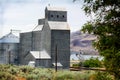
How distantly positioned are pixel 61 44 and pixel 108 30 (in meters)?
80.6

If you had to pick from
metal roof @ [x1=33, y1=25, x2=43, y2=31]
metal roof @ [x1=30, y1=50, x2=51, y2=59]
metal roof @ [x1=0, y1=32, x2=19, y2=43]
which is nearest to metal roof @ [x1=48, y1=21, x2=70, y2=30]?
metal roof @ [x1=33, y1=25, x2=43, y2=31]

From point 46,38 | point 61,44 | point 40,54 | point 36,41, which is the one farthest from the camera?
point 36,41

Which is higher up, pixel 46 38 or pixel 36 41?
pixel 46 38

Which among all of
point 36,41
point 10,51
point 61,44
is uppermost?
point 36,41

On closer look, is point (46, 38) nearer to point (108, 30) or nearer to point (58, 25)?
point (58, 25)

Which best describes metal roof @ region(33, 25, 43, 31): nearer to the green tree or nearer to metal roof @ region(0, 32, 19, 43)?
metal roof @ region(0, 32, 19, 43)

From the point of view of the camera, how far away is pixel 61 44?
90.5 meters

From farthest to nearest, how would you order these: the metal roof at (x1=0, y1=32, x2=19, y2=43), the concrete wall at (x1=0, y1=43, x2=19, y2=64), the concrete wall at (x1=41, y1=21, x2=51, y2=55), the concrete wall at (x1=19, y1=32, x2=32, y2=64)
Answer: the metal roof at (x1=0, y1=32, x2=19, y2=43) < the concrete wall at (x1=19, y1=32, x2=32, y2=64) < the concrete wall at (x1=0, y1=43, x2=19, y2=64) < the concrete wall at (x1=41, y1=21, x2=51, y2=55)

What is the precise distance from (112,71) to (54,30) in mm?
80574

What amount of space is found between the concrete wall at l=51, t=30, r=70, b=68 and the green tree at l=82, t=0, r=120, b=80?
79772 millimetres

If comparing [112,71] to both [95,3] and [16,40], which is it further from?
[16,40]

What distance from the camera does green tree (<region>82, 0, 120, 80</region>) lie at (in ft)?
31.9

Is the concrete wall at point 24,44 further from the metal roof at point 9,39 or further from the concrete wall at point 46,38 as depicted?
the concrete wall at point 46,38

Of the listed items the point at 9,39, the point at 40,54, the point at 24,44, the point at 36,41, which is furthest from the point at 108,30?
the point at 9,39
